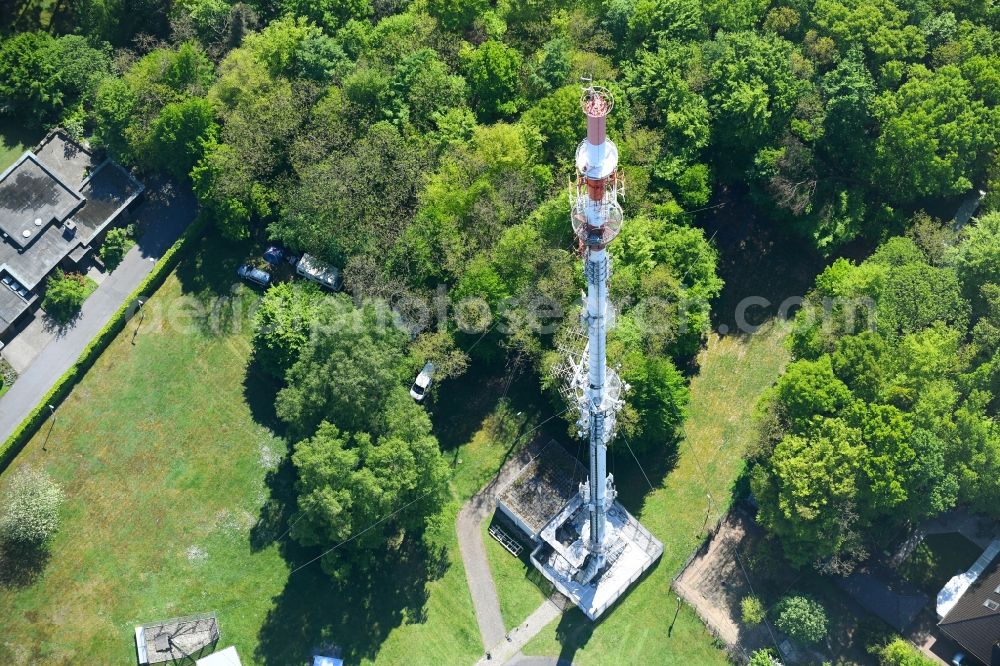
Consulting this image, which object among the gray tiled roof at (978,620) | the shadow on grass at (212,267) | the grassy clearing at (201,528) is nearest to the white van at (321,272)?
the shadow on grass at (212,267)

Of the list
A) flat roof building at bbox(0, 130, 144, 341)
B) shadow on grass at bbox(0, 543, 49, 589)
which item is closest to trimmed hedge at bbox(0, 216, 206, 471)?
flat roof building at bbox(0, 130, 144, 341)

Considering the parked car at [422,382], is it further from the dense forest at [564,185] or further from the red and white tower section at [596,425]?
the red and white tower section at [596,425]

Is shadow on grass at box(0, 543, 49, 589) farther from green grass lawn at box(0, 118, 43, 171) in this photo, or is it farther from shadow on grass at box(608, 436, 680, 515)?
shadow on grass at box(608, 436, 680, 515)

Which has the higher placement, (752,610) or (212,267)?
(752,610)

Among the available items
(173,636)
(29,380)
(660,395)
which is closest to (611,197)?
(660,395)

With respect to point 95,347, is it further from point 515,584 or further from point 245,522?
point 515,584

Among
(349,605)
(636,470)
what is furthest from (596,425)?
(349,605)
